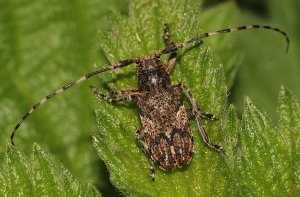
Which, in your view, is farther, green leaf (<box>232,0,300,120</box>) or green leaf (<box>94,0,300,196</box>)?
green leaf (<box>232,0,300,120</box>)

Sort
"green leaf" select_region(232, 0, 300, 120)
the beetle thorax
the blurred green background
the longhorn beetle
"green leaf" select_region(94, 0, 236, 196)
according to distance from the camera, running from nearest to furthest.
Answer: "green leaf" select_region(94, 0, 236, 196) < the longhorn beetle < the beetle thorax < the blurred green background < "green leaf" select_region(232, 0, 300, 120)

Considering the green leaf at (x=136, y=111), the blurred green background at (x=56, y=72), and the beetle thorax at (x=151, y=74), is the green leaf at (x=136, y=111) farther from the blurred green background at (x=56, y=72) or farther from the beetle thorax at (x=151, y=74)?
the blurred green background at (x=56, y=72)

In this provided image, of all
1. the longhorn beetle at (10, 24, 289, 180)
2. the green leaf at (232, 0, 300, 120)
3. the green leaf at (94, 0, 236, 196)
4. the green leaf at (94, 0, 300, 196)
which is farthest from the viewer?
the green leaf at (232, 0, 300, 120)

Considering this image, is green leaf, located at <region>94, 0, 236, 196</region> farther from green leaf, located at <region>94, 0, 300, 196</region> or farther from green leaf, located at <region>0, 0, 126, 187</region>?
green leaf, located at <region>0, 0, 126, 187</region>

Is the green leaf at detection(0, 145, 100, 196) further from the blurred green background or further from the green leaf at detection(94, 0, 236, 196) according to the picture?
the blurred green background

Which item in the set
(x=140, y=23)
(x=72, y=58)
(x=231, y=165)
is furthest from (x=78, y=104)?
(x=231, y=165)

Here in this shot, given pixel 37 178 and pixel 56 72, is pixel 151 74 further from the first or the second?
pixel 56 72

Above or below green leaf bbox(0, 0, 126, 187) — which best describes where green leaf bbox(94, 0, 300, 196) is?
below

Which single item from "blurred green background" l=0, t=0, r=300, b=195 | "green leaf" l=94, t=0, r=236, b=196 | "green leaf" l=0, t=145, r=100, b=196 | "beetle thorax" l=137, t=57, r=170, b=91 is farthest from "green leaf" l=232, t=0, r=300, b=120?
"green leaf" l=0, t=145, r=100, b=196
